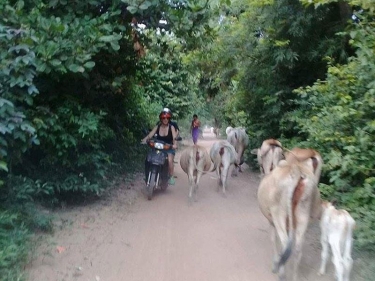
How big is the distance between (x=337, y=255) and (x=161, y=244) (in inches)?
107

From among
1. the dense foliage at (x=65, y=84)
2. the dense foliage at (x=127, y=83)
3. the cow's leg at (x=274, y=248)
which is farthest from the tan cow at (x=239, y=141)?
the cow's leg at (x=274, y=248)

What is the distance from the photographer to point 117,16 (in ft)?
24.2

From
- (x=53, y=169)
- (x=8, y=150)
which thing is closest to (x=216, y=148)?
(x=53, y=169)

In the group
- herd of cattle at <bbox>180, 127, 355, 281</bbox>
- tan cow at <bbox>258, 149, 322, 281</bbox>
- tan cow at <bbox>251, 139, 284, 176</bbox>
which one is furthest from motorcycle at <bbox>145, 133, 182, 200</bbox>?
tan cow at <bbox>258, 149, 322, 281</bbox>

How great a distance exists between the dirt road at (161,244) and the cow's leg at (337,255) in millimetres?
500

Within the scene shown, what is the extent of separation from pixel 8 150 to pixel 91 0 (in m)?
2.69

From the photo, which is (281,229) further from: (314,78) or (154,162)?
(314,78)

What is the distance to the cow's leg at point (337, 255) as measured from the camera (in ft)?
16.6

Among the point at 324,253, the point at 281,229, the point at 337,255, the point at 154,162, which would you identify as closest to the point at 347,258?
the point at 337,255

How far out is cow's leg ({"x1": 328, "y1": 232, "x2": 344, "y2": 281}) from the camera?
5.06 meters

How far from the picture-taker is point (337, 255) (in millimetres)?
5145

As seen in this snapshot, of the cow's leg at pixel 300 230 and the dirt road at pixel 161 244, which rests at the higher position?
the cow's leg at pixel 300 230

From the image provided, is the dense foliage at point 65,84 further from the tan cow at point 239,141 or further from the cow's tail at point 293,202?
the tan cow at point 239,141

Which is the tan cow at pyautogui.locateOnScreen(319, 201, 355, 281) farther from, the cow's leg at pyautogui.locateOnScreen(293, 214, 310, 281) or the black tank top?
the black tank top
